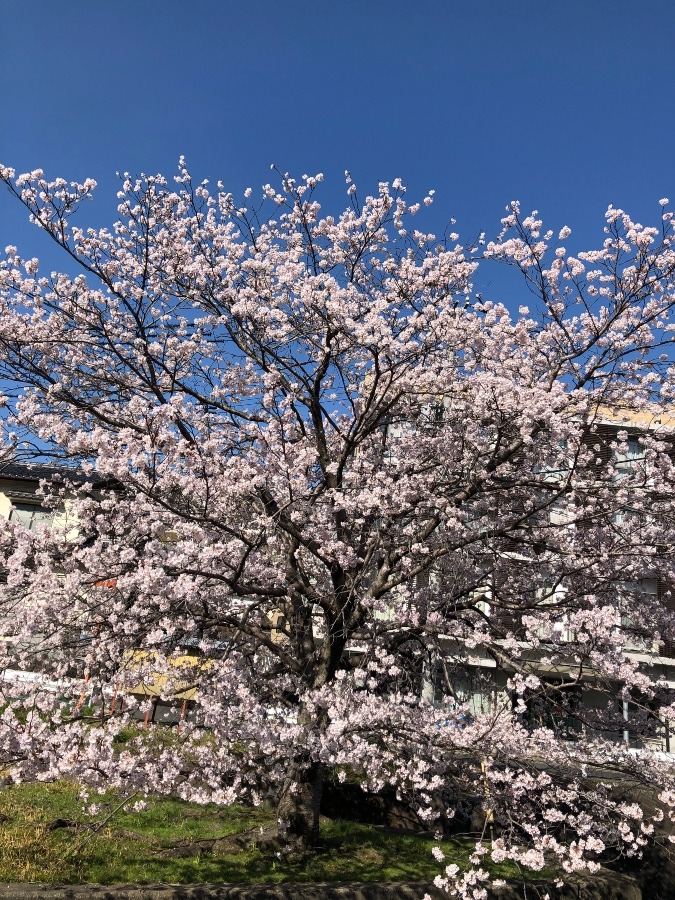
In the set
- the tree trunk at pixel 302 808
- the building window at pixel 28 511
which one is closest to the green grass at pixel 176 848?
the tree trunk at pixel 302 808

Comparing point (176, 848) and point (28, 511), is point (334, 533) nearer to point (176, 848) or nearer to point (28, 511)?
point (176, 848)

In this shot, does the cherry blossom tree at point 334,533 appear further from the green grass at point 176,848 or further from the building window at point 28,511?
the building window at point 28,511

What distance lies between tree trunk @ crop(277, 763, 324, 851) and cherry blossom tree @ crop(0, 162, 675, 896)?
3cm

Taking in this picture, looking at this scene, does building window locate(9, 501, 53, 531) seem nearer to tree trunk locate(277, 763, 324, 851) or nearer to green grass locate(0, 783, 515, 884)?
green grass locate(0, 783, 515, 884)

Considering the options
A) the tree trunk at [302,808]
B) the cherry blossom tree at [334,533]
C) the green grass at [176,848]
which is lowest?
the green grass at [176,848]

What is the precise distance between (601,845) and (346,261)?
821 cm

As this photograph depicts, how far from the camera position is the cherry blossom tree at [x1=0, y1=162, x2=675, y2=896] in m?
7.38

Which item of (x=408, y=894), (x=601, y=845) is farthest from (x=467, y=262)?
(x=408, y=894)

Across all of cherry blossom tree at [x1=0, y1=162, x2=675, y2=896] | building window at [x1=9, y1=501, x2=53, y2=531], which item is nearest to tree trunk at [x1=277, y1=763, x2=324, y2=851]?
cherry blossom tree at [x1=0, y1=162, x2=675, y2=896]

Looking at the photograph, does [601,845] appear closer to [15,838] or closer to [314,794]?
[314,794]

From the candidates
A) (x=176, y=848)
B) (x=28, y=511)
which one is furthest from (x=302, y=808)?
(x=28, y=511)

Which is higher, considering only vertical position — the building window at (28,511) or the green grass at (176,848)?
the building window at (28,511)

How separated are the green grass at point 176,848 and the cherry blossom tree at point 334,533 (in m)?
0.64

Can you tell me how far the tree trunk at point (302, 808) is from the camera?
8.82 m
